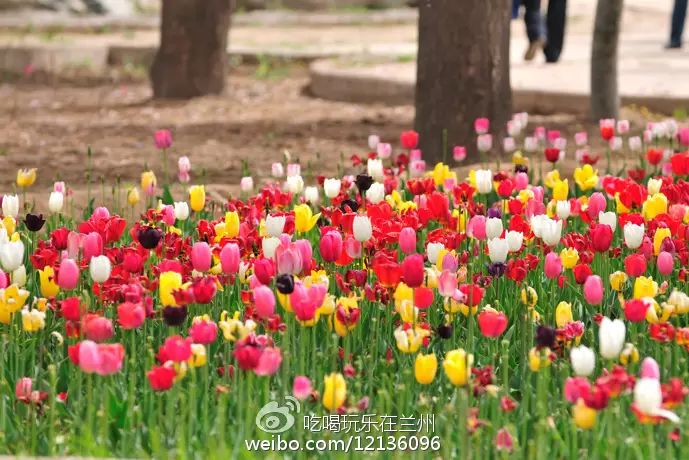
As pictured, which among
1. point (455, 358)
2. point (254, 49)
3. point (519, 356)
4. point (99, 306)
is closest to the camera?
point (455, 358)

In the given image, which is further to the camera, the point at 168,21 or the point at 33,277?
the point at 168,21

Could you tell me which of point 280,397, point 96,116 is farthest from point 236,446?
point 96,116

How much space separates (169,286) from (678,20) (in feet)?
40.5

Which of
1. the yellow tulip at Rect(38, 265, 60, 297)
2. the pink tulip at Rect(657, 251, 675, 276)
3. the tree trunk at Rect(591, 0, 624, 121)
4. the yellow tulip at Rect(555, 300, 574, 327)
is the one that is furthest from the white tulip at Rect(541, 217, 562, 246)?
the tree trunk at Rect(591, 0, 624, 121)

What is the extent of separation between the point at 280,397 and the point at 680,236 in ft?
5.89

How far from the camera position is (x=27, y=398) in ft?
13.1

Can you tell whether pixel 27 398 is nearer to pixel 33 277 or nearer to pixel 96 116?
pixel 33 277

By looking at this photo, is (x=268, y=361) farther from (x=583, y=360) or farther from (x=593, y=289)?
(x=593, y=289)

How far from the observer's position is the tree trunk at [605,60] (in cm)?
995

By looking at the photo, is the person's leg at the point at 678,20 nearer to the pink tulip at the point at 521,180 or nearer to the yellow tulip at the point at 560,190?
the pink tulip at the point at 521,180

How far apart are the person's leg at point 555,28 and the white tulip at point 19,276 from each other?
9.49m

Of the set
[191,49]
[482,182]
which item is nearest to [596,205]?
[482,182]

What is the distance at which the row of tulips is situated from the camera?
3713mm

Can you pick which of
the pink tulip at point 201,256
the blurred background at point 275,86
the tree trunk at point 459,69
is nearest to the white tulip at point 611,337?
the pink tulip at point 201,256
